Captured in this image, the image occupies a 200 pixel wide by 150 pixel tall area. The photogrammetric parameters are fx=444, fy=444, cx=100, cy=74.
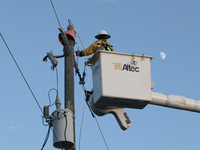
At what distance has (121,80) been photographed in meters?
7.98

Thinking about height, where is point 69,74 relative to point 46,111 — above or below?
above

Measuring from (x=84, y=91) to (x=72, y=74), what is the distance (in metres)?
0.57

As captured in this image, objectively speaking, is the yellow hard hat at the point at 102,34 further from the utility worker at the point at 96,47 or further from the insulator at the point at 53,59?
the insulator at the point at 53,59

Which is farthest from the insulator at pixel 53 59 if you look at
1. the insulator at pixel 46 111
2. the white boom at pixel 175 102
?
the white boom at pixel 175 102

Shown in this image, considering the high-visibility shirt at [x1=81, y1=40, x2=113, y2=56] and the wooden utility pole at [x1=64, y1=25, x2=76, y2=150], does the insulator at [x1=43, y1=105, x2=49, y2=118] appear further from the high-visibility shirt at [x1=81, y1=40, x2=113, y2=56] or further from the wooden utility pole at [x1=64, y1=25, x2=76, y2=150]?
the high-visibility shirt at [x1=81, y1=40, x2=113, y2=56]

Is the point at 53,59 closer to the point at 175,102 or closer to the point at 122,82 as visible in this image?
the point at 122,82

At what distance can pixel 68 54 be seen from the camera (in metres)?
8.71

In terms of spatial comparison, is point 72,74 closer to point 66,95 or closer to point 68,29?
point 66,95

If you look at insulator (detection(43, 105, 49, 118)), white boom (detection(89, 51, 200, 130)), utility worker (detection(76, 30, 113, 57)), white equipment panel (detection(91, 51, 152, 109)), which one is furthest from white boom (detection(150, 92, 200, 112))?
insulator (detection(43, 105, 49, 118))

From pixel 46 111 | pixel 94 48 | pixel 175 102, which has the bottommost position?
pixel 46 111

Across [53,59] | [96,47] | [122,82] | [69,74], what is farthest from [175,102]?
[53,59]

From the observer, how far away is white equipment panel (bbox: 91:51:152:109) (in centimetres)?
788

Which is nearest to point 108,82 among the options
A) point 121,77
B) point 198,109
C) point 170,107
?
point 121,77

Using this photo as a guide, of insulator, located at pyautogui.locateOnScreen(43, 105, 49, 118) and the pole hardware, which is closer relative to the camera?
insulator, located at pyautogui.locateOnScreen(43, 105, 49, 118)
